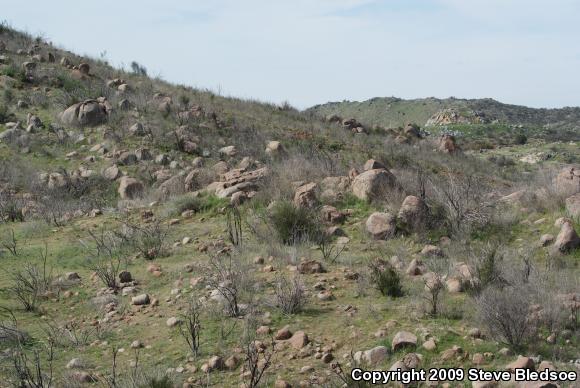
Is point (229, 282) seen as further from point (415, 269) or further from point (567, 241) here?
point (567, 241)

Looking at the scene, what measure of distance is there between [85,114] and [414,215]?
1000 cm

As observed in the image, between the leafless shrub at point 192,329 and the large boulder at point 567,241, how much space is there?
391 centimetres

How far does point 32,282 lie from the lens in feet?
19.9

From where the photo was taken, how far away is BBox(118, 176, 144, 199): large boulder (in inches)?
423

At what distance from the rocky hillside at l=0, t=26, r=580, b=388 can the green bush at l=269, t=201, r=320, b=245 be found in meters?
0.03

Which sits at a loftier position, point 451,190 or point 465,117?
point 465,117

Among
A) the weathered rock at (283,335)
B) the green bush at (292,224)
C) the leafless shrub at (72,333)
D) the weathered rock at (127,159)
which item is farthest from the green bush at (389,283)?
the weathered rock at (127,159)

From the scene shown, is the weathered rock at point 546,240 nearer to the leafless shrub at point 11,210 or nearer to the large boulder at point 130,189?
the large boulder at point 130,189

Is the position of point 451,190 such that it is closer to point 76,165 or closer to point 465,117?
point 76,165

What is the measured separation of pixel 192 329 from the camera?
4.33 m

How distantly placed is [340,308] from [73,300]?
112 inches

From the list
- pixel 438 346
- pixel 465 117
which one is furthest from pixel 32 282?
pixel 465 117

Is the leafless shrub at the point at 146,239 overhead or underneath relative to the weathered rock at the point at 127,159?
underneath

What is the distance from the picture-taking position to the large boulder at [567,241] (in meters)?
6.01
